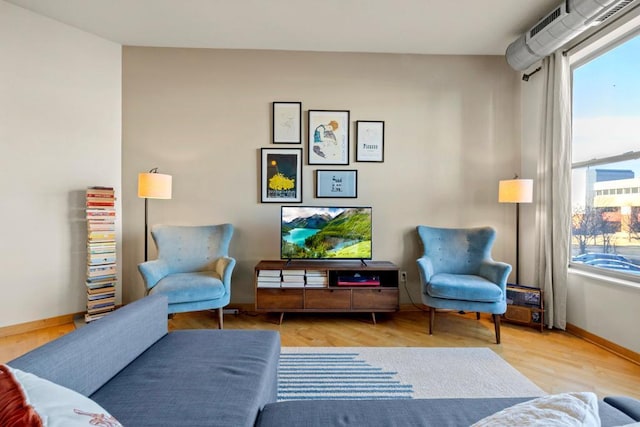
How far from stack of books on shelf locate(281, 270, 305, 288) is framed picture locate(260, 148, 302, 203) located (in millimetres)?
841

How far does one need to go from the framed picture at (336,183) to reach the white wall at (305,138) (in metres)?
0.08

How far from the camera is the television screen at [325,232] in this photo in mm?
3068

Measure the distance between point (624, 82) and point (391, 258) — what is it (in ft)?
8.21

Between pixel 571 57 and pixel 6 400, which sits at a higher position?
pixel 571 57

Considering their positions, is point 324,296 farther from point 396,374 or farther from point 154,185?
point 154,185

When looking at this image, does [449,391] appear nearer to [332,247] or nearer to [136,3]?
[332,247]

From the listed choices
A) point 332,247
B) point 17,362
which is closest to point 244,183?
point 332,247

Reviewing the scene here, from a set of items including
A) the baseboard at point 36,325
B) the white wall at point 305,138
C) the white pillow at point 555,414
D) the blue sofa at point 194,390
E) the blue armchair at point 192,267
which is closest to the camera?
the white pillow at point 555,414

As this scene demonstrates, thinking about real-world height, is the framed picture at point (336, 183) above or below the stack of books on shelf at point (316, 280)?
above

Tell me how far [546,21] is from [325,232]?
270 centimetres

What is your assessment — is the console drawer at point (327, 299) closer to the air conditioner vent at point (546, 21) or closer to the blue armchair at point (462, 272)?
the blue armchair at point (462, 272)

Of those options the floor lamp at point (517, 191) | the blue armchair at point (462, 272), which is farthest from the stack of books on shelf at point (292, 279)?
the floor lamp at point (517, 191)

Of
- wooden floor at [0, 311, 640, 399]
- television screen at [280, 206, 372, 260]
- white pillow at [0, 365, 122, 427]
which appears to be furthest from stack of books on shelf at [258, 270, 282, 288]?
white pillow at [0, 365, 122, 427]

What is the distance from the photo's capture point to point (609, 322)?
2404 millimetres
